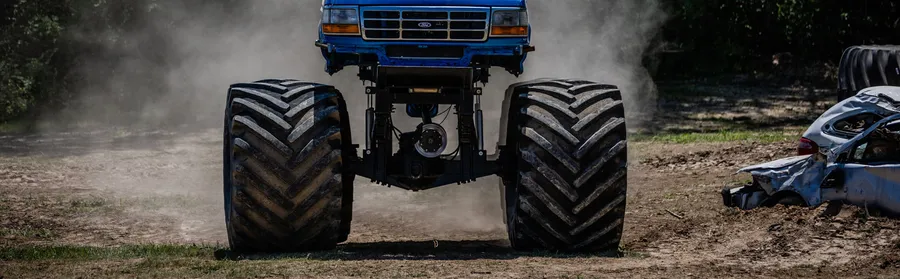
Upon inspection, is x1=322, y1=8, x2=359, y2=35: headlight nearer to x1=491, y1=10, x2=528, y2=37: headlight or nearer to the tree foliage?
x1=491, y1=10, x2=528, y2=37: headlight

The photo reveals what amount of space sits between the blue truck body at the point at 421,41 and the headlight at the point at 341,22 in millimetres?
33

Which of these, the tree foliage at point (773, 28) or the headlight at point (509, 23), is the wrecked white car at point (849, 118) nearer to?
the headlight at point (509, 23)

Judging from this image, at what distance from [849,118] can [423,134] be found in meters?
Answer: 5.08

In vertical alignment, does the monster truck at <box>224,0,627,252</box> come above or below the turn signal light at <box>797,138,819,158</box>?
above

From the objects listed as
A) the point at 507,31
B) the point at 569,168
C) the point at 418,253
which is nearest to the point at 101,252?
the point at 418,253

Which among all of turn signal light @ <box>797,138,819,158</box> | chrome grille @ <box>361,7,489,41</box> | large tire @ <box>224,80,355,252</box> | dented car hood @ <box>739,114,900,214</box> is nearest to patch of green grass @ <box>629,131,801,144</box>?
turn signal light @ <box>797,138,819,158</box>

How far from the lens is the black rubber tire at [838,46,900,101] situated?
67.9 ft

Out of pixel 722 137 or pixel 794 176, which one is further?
pixel 722 137

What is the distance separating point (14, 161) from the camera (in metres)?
23.3

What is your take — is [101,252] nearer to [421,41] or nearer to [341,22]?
[341,22]

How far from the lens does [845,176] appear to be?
14.1 meters

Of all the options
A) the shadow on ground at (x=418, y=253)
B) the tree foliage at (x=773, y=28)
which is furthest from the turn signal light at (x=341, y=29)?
the tree foliage at (x=773, y=28)

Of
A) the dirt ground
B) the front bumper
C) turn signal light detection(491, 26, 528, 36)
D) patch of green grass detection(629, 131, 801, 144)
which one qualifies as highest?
turn signal light detection(491, 26, 528, 36)

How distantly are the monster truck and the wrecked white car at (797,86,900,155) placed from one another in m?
3.18
